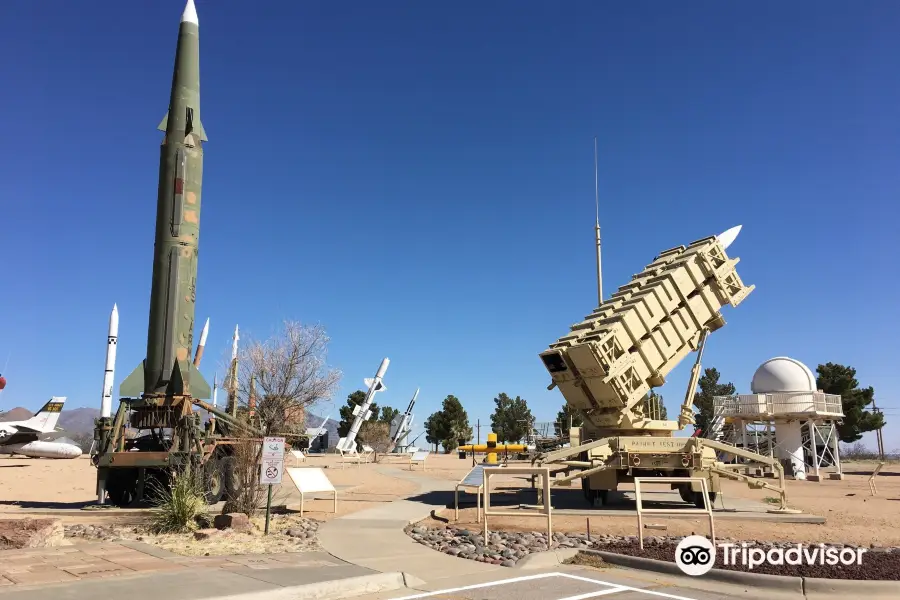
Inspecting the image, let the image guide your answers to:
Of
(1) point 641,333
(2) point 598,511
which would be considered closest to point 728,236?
(1) point 641,333

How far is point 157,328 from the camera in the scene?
55.5 feet

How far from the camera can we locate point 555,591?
749 cm

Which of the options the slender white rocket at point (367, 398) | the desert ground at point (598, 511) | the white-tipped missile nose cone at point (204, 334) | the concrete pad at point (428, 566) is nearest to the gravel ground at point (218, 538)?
the concrete pad at point (428, 566)

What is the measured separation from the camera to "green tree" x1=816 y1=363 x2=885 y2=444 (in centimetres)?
5750

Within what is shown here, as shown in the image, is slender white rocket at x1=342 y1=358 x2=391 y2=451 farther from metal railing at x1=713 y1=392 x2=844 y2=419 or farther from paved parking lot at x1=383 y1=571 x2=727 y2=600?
paved parking lot at x1=383 y1=571 x2=727 y2=600

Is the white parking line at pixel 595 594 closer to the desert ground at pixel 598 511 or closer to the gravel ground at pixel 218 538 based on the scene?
the gravel ground at pixel 218 538

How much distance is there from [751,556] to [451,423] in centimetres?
7556

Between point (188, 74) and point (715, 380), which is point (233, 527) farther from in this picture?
point (715, 380)

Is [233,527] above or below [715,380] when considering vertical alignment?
below

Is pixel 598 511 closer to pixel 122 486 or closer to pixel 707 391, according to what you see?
A: pixel 122 486

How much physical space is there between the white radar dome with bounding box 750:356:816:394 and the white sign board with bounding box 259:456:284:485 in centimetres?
3165

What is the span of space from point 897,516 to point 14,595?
18800 mm

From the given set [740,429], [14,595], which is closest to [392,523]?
[14,595]

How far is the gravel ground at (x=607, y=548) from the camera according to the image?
8.06 meters
